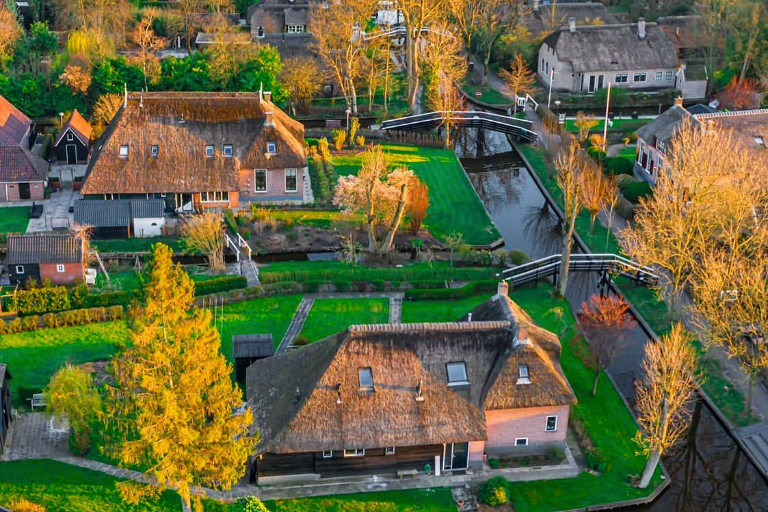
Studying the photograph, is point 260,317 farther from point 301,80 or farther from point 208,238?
point 301,80

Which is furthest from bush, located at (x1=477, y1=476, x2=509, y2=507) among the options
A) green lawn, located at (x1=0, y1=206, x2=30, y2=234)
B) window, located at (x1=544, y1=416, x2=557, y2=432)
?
green lawn, located at (x1=0, y1=206, x2=30, y2=234)

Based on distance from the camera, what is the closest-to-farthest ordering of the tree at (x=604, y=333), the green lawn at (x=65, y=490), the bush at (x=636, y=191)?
the green lawn at (x=65, y=490), the tree at (x=604, y=333), the bush at (x=636, y=191)

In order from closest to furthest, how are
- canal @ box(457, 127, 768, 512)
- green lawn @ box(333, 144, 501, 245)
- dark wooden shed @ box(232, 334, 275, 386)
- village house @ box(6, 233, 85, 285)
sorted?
canal @ box(457, 127, 768, 512), dark wooden shed @ box(232, 334, 275, 386), village house @ box(6, 233, 85, 285), green lawn @ box(333, 144, 501, 245)

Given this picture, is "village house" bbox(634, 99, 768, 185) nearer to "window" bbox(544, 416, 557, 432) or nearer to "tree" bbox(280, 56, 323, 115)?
"window" bbox(544, 416, 557, 432)

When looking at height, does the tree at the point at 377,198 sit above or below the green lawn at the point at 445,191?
above

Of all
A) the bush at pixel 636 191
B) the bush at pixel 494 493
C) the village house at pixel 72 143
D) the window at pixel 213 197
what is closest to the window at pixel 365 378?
the bush at pixel 494 493

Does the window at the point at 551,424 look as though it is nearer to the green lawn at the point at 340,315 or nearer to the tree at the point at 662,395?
the tree at the point at 662,395

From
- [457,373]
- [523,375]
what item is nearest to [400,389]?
[457,373]
